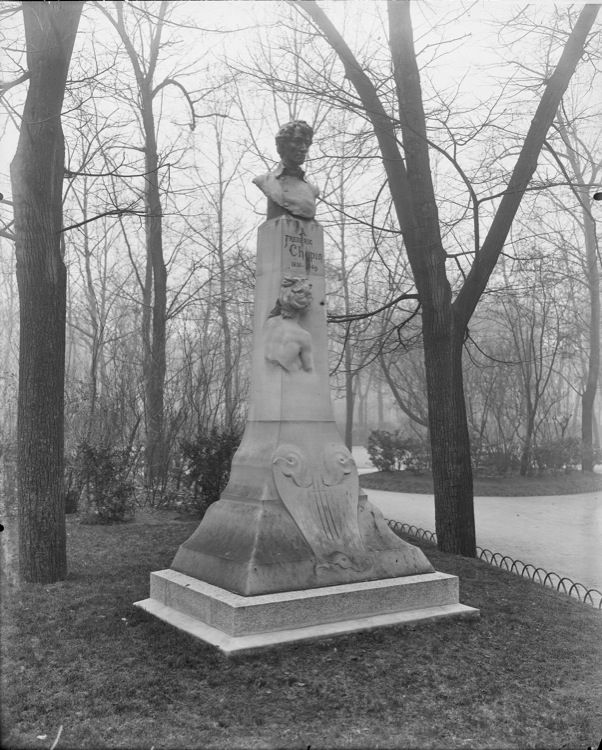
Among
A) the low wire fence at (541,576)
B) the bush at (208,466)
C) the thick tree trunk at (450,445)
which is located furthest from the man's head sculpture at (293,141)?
the bush at (208,466)

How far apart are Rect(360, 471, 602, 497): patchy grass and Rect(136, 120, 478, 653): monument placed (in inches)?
509

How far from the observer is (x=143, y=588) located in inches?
264

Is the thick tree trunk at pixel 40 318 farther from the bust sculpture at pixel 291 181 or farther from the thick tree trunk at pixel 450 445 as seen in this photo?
the thick tree trunk at pixel 450 445

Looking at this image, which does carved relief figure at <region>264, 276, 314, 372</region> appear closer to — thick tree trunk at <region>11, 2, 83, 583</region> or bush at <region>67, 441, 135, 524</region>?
thick tree trunk at <region>11, 2, 83, 583</region>

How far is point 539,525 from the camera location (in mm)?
13328

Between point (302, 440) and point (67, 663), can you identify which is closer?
point (67, 663)

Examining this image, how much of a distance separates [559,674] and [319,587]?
179cm

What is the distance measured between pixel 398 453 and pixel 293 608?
17.3 metres

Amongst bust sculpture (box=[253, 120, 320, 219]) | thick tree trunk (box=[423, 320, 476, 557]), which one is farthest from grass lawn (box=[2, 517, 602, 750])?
bust sculpture (box=[253, 120, 320, 219])

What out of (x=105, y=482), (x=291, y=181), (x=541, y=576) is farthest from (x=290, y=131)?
(x=105, y=482)

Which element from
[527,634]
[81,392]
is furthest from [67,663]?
[81,392]

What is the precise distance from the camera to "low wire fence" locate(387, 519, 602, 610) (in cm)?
749

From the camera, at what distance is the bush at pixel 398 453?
21.7m

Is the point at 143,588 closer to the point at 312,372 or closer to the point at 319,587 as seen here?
the point at 319,587
